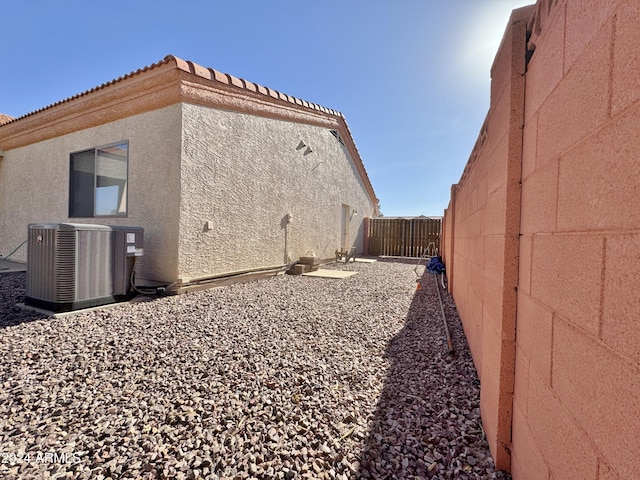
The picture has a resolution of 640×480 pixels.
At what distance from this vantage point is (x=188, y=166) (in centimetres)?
517

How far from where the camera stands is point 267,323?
12.4 ft

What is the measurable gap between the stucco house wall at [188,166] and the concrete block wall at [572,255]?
5.04 meters

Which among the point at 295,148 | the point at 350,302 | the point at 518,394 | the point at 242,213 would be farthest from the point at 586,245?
the point at 295,148

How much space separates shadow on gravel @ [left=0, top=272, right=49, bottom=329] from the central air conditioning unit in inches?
7.0

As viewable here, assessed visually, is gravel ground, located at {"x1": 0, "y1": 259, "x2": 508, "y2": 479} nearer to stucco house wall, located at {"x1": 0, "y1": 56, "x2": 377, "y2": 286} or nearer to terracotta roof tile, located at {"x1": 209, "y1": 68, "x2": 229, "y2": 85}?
stucco house wall, located at {"x1": 0, "y1": 56, "x2": 377, "y2": 286}

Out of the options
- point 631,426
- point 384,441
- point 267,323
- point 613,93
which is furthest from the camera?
point 267,323

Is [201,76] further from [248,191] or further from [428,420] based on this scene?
[428,420]

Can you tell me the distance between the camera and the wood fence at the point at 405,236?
14.0 meters

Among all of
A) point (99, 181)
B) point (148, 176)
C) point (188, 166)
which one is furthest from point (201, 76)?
point (99, 181)

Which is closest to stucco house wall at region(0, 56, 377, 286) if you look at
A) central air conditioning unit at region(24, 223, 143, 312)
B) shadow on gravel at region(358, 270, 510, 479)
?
central air conditioning unit at region(24, 223, 143, 312)

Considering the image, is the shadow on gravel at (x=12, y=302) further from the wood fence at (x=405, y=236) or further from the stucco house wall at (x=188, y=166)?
the wood fence at (x=405, y=236)

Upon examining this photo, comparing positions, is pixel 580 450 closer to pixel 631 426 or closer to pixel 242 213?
pixel 631 426

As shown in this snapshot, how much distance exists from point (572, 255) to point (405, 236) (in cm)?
1412

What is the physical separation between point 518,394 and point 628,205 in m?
1.14
